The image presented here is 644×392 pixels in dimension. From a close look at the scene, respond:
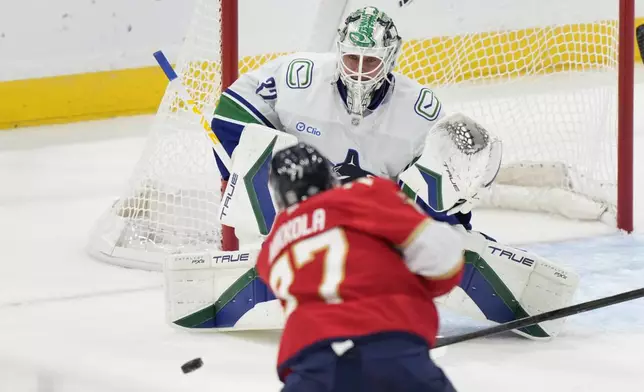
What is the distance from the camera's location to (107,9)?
18.1ft

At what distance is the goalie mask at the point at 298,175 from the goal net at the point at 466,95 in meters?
1.48

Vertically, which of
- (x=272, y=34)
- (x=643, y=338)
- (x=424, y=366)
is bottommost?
(x=643, y=338)

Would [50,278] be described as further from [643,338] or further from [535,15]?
[535,15]

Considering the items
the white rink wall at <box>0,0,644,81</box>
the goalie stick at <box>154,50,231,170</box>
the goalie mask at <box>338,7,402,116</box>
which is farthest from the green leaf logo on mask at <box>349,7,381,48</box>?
the white rink wall at <box>0,0,644,81</box>

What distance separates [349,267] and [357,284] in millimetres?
30

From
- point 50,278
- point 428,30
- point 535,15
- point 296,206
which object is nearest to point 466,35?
point 428,30

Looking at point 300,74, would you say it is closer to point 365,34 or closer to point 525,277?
point 365,34

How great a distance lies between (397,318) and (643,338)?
51.3 inches

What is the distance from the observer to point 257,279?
3.11 metres

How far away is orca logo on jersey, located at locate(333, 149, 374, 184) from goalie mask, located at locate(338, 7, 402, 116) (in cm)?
15

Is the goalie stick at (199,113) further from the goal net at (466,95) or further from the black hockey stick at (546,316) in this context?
the black hockey stick at (546,316)

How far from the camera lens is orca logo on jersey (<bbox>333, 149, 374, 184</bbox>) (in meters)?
3.10

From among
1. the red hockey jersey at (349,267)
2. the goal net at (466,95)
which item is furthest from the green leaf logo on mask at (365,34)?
the red hockey jersey at (349,267)

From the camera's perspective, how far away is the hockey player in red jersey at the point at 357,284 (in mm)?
1976
